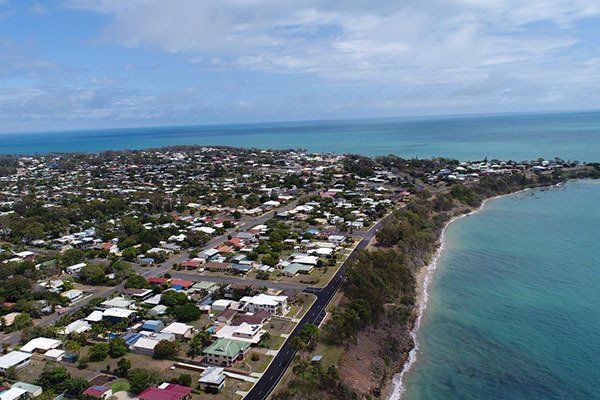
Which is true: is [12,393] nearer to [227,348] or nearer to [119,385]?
[119,385]

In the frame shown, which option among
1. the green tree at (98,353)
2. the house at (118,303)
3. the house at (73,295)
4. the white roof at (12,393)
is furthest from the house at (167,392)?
the house at (73,295)

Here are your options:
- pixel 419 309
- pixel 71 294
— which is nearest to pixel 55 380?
pixel 71 294

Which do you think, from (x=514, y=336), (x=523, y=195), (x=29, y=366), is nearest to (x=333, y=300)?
(x=514, y=336)

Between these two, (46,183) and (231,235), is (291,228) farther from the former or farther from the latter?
(46,183)

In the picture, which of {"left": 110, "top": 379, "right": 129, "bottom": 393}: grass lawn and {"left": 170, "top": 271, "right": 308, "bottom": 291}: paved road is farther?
{"left": 170, "top": 271, "right": 308, "bottom": 291}: paved road

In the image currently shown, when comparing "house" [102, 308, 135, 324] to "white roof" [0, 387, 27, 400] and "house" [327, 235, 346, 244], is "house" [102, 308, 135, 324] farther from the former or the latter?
"house" [327, 235, 346, 244]

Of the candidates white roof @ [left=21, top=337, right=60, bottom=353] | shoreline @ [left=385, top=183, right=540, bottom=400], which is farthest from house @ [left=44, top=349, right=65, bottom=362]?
shoreline @ [left=385, top=183, right=540, bottom=400]

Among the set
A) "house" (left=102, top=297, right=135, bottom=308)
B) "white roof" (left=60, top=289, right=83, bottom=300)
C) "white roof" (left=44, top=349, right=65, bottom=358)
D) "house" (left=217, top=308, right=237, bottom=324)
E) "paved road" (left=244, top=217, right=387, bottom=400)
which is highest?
"white roof" (left=60, top=289, right=83, bottom=300)

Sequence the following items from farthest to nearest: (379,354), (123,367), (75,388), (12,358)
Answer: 1. (379,354)
2. (12,358)
3. (123,367)
4. (75,388)
